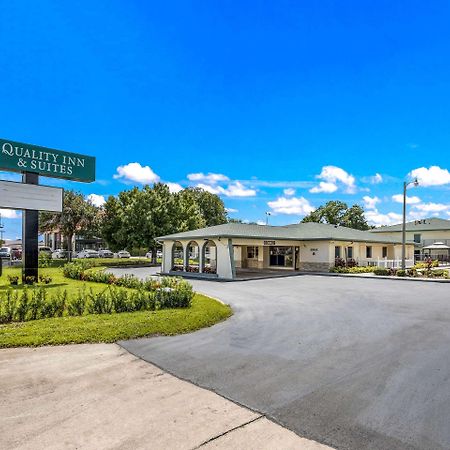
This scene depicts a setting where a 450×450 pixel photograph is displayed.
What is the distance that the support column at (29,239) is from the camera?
1814cm

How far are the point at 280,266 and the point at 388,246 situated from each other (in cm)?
1207

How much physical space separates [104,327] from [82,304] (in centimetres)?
219

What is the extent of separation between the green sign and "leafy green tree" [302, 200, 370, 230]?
173ft

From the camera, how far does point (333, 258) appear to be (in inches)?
1083

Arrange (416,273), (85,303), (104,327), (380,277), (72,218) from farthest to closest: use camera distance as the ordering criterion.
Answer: (72,218)
(416,273)
(380,277)
(85,303)
(104,327)

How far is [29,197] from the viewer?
18.4 metres

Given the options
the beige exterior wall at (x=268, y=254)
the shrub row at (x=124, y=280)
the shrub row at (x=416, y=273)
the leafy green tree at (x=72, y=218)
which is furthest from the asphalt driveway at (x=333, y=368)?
the leafy green tree at (x=72, y=218)

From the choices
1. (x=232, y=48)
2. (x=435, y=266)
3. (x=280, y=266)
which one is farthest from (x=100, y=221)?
(x=435, y=266)

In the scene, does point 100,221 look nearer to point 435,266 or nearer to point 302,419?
point 435,266

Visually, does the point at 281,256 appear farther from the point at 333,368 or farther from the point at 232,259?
the point at 333,368

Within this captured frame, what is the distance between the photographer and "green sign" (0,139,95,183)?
1761 cm

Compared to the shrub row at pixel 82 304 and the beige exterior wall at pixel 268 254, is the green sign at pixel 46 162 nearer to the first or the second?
the beige exterior wall at pixel 268 254

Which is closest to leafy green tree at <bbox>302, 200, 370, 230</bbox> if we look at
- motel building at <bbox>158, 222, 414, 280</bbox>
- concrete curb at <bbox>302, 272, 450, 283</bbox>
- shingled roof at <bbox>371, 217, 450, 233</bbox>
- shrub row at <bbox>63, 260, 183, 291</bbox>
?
shingled roof at <bbox>371, 217, 450, 233</bbox>

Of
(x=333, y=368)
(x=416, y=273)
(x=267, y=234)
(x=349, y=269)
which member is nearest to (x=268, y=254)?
(x=267, y=234)
